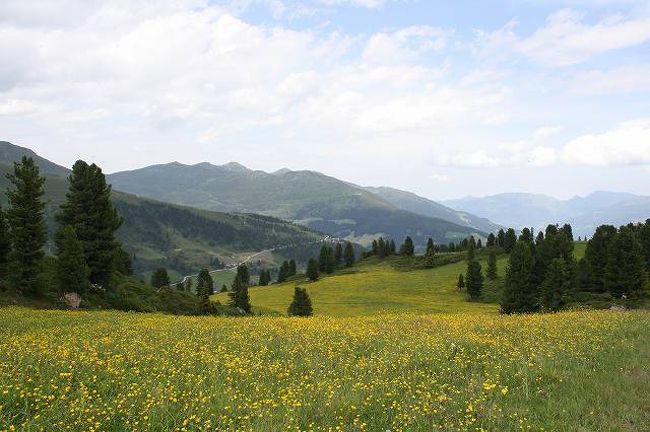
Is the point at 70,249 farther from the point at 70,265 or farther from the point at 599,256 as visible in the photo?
the point at 599,256

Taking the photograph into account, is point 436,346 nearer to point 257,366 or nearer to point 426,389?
point 426,389

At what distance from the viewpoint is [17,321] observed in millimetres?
24578

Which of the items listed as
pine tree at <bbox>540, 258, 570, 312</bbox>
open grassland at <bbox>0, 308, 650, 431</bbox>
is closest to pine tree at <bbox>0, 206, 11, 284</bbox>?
open grassland at <bbox>0, 308, 650, 431</bbox>

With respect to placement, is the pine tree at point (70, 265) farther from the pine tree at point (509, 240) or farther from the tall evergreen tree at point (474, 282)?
the pine tree at point (509, 240)

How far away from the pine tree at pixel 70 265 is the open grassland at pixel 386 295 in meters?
34.9

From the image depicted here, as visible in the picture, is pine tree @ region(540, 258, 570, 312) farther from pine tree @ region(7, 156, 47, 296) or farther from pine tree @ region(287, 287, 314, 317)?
pine tree @ region(7, 156, 47, 296)

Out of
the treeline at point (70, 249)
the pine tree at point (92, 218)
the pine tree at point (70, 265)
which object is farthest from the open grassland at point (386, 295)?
the pine tree at point (70, 265)

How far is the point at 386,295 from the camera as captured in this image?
9869 cm

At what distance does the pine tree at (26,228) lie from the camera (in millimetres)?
44031

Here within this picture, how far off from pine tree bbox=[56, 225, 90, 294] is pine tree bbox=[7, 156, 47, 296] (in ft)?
9.56

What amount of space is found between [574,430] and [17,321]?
26.1m

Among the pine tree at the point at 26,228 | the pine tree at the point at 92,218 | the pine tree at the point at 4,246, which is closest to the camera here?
the pine tree at the point at 26,228

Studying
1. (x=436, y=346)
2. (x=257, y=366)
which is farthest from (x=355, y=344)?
(x=257, y=366)

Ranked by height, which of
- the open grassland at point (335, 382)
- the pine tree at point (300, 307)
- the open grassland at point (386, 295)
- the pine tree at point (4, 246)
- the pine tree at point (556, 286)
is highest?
the pine tree at point (4, 246)
